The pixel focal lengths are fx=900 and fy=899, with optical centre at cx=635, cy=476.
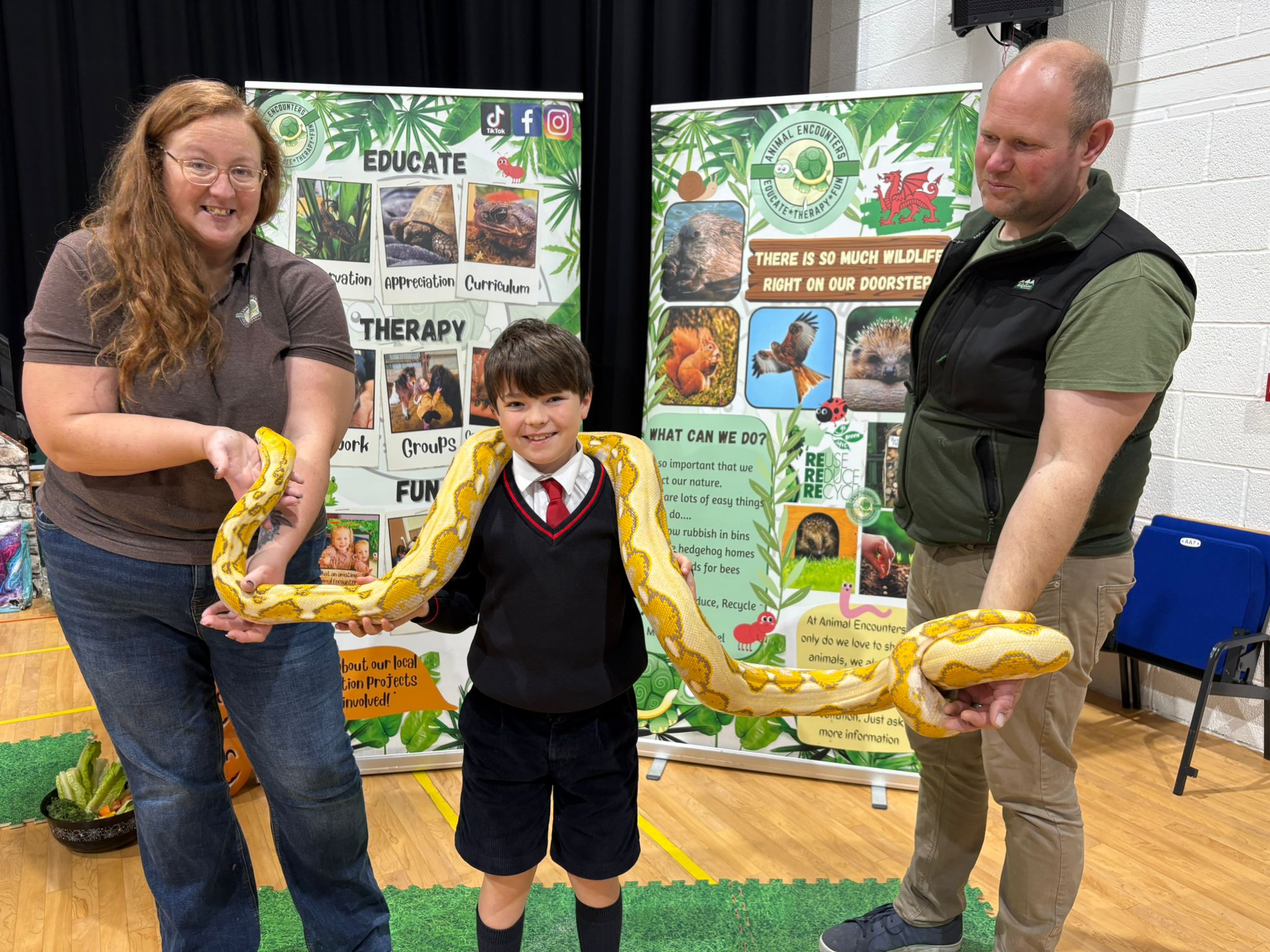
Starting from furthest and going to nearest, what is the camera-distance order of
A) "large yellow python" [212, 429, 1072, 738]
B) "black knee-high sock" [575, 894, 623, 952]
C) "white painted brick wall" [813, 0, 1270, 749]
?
"white painted brick wall" [813, 0, 1270, 749] → "black knee-high sock" [575, 894, 623, 952] → "large yellow python" [212, 429, 1072, 738]

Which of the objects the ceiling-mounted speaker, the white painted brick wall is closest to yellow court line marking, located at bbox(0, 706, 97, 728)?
the white painted brick wall

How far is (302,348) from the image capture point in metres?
1.74

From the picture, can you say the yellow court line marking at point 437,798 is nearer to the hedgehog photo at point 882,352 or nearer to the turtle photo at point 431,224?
the turtle photo at point 431,224

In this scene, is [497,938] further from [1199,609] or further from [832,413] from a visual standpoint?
[1199,609]

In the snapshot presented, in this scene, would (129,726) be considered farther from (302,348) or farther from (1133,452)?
(1133,452)

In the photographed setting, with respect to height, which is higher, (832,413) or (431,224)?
(431,224)

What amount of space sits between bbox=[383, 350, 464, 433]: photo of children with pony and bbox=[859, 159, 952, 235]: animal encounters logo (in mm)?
1507

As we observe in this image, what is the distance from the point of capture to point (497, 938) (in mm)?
1788

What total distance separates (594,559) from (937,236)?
76.2 inches

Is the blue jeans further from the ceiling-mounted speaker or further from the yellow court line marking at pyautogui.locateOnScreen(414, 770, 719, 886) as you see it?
the ceiling-mounted speaker

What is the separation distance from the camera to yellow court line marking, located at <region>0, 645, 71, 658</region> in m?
4.32

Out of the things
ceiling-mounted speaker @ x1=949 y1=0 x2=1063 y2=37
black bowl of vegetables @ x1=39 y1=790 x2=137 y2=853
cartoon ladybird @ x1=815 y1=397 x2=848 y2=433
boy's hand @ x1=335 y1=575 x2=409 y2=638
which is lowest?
black bowl of vegetables @ x1=39 y1=790 x2=137 y2=853

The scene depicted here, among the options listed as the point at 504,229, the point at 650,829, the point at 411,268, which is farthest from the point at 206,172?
the point at 650,829

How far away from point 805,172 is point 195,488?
2258mm
